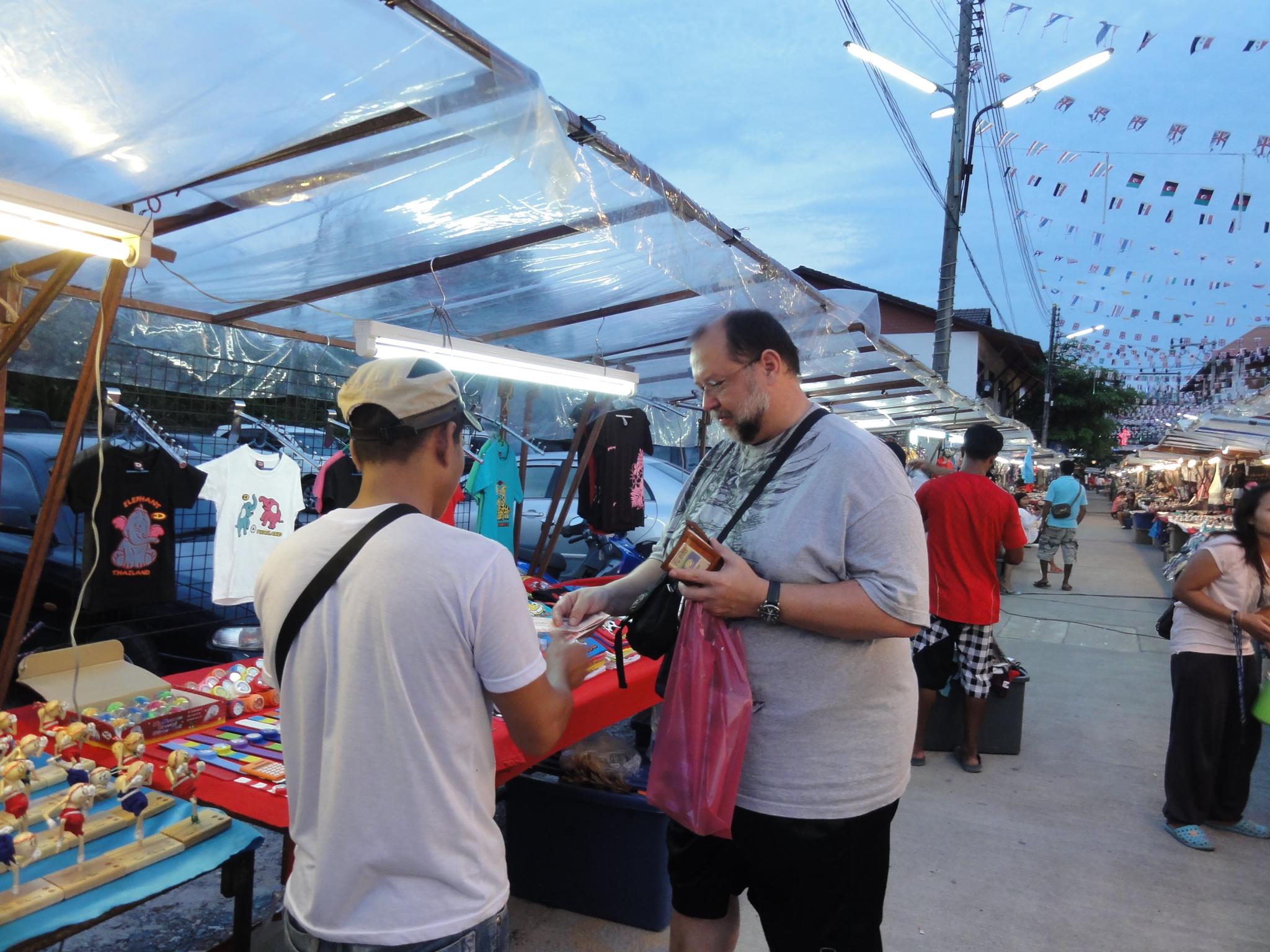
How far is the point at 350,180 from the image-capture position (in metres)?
2.93

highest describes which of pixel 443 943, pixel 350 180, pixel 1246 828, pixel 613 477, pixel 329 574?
pixel 350 180

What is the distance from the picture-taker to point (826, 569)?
68.2 inches

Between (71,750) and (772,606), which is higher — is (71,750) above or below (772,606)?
below

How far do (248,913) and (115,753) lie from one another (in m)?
0.62

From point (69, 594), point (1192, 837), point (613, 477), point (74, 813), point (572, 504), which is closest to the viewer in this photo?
point (74, 813)

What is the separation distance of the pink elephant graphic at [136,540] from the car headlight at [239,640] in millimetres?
510

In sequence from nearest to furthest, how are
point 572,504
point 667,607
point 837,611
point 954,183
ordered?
point 837,611
point 667,607
point 572,504
point 954,183

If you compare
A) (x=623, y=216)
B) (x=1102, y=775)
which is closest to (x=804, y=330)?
(x=623, y=216)

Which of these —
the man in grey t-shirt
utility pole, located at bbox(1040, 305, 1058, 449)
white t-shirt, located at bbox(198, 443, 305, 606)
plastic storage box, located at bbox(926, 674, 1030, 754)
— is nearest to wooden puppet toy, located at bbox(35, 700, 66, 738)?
white t-shirt, located at bbox(198, 443, 305, 606)

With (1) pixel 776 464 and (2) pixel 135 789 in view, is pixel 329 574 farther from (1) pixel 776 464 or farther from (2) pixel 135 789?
(2) pixel 135 789

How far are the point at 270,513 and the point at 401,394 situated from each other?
3.45m

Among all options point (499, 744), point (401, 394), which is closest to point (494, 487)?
point (499, 744)

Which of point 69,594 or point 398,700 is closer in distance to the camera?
point 398,700

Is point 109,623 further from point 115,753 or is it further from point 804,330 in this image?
point 804,330
